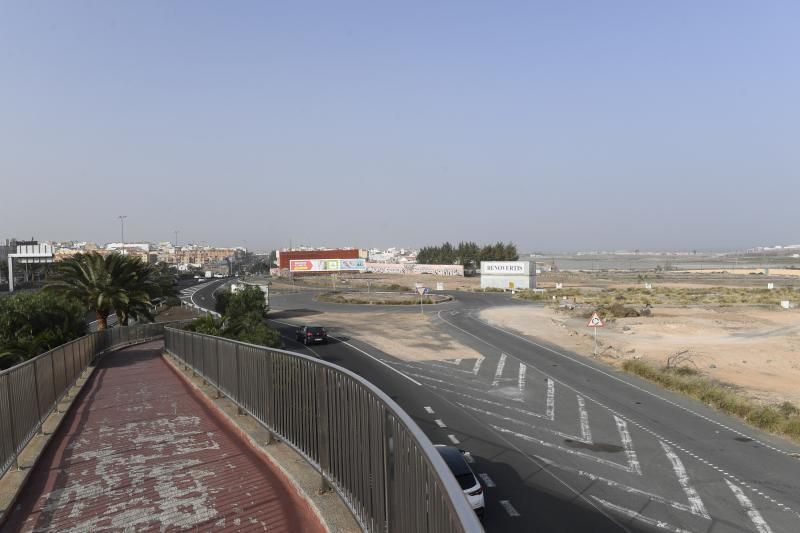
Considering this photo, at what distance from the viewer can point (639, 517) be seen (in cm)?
1036

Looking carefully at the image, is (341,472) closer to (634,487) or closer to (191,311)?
(634,487)

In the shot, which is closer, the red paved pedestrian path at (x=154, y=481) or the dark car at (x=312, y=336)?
the red paved pedestrian path at (x=154, y=481)

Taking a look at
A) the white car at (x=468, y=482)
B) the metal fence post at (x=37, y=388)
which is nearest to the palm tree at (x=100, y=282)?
the metal fence post at (x=37, y=388)

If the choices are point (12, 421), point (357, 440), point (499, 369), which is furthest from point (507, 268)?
point (357, 440)

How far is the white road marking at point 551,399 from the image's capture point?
58.3 ft

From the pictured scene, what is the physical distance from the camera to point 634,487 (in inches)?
463

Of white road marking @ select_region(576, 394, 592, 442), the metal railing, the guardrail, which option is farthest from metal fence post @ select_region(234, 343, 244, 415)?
white road marking @ select_region(576, 394, 592, 442)

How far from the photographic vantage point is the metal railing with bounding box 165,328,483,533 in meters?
2.93

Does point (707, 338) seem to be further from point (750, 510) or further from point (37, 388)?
point (37, 388)

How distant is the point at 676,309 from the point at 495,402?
155ft

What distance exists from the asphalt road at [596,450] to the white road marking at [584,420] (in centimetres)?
6

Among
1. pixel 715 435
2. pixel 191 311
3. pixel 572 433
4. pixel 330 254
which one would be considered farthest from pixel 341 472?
pixel 330 254

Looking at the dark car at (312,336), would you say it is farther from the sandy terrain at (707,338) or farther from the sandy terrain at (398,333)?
→ the sandy terrain at (707,338)

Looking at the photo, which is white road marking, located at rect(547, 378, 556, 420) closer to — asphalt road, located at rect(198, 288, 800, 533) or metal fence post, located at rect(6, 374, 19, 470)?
asphalt road, located at rect(198, 288, 800, 533)
